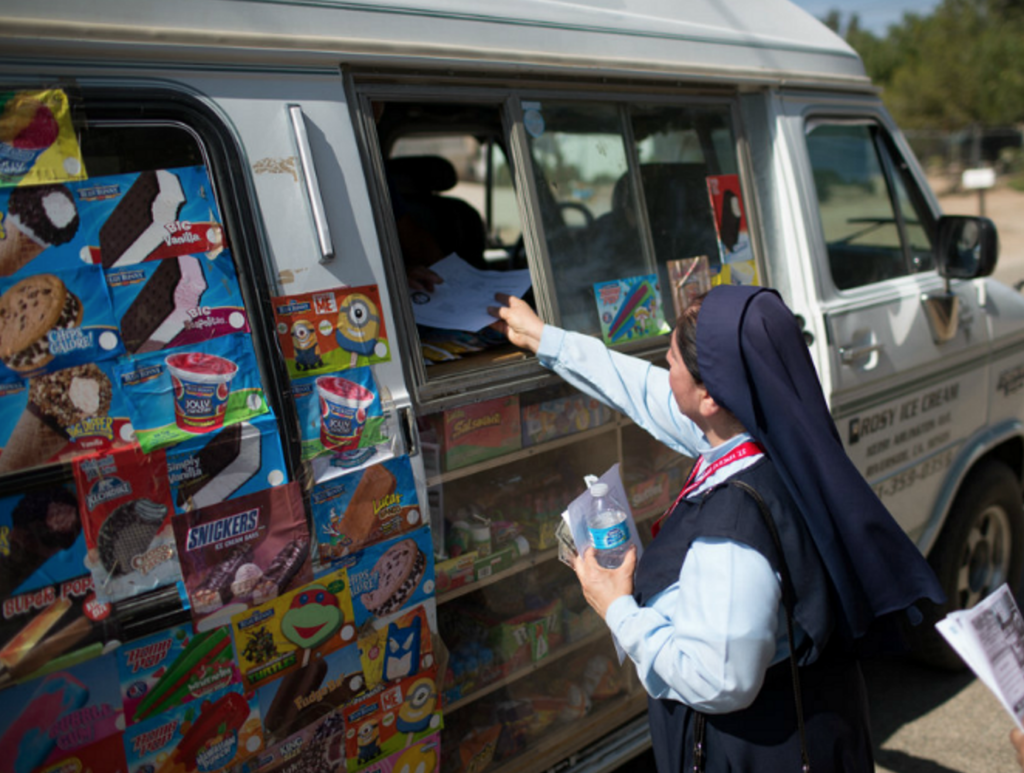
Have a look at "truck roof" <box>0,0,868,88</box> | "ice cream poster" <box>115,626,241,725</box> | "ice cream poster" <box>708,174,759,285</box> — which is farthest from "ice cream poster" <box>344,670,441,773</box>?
"ice cream poster" <box>708,174,759,285</box>

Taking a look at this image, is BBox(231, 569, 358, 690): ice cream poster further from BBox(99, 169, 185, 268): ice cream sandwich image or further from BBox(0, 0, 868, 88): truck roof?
BBox(0, 0, 868, 88): truck roof

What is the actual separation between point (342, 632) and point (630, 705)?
1.23 meters

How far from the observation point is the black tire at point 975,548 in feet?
11.4

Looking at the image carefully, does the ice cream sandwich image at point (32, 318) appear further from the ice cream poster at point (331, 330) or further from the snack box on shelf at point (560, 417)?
the snack box on shelf at point (560, 417)

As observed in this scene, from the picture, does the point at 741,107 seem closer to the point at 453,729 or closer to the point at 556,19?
the point at 556,19

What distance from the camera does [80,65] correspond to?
1456 millimetres

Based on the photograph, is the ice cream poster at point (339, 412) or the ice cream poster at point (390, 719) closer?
the ice cream poster at point (339, 412)

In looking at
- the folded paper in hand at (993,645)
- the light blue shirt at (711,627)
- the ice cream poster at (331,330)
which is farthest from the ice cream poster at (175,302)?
the folded paper in hand at (993,645)

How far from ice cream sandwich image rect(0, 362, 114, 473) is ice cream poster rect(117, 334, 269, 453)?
47 millimetres

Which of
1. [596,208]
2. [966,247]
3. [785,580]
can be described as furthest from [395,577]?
[966,247]

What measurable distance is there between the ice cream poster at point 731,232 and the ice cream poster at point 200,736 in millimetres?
1992

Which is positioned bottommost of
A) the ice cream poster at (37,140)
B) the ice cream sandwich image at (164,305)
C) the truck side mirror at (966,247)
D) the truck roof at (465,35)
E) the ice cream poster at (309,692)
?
the ice cream poster at (309,692)

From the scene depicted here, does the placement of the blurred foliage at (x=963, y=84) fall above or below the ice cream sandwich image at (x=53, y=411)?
above

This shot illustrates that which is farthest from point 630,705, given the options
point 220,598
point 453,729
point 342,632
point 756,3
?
point 756,3
